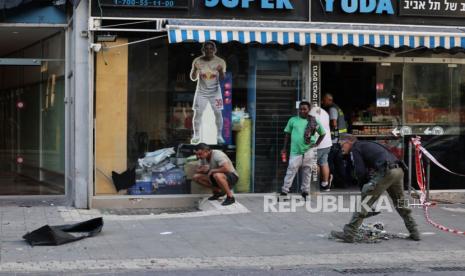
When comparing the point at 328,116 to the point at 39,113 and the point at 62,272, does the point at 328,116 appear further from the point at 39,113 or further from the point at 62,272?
the point at 62,272

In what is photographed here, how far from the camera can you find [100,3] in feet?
39.2

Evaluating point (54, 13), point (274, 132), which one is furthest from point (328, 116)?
point (54, 13)

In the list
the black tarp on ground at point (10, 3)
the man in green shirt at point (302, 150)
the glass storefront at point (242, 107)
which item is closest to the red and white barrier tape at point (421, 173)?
the glass storefront at point (242, 107)

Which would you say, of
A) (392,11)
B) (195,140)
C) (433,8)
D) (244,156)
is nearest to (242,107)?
(244,156)

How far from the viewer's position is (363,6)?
41.9 ft

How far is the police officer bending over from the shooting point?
29.9ft

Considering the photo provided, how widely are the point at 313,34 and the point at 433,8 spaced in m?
2.81

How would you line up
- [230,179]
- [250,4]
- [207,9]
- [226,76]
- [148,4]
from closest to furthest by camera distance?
[230,179] < [148,4] < [207,9] < [250,4] < [226,76]

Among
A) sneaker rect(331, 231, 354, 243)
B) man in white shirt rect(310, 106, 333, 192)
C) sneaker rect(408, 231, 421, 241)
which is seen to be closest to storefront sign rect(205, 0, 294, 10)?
man in white shirt rect(310, 106, 333, 192)

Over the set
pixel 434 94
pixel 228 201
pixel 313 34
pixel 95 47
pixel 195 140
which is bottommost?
pixel 228 201

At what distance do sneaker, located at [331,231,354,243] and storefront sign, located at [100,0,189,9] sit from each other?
17.1 feet

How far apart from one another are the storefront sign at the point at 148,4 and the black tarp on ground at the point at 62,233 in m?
4.29

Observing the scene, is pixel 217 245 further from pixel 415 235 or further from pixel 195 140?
pixel 195 140

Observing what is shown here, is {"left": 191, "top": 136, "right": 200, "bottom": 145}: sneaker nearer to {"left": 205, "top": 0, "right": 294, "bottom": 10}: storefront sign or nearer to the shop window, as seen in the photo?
{"left": 205, "top": 0, "right": 294, "bottom": 10}: storefront sign
